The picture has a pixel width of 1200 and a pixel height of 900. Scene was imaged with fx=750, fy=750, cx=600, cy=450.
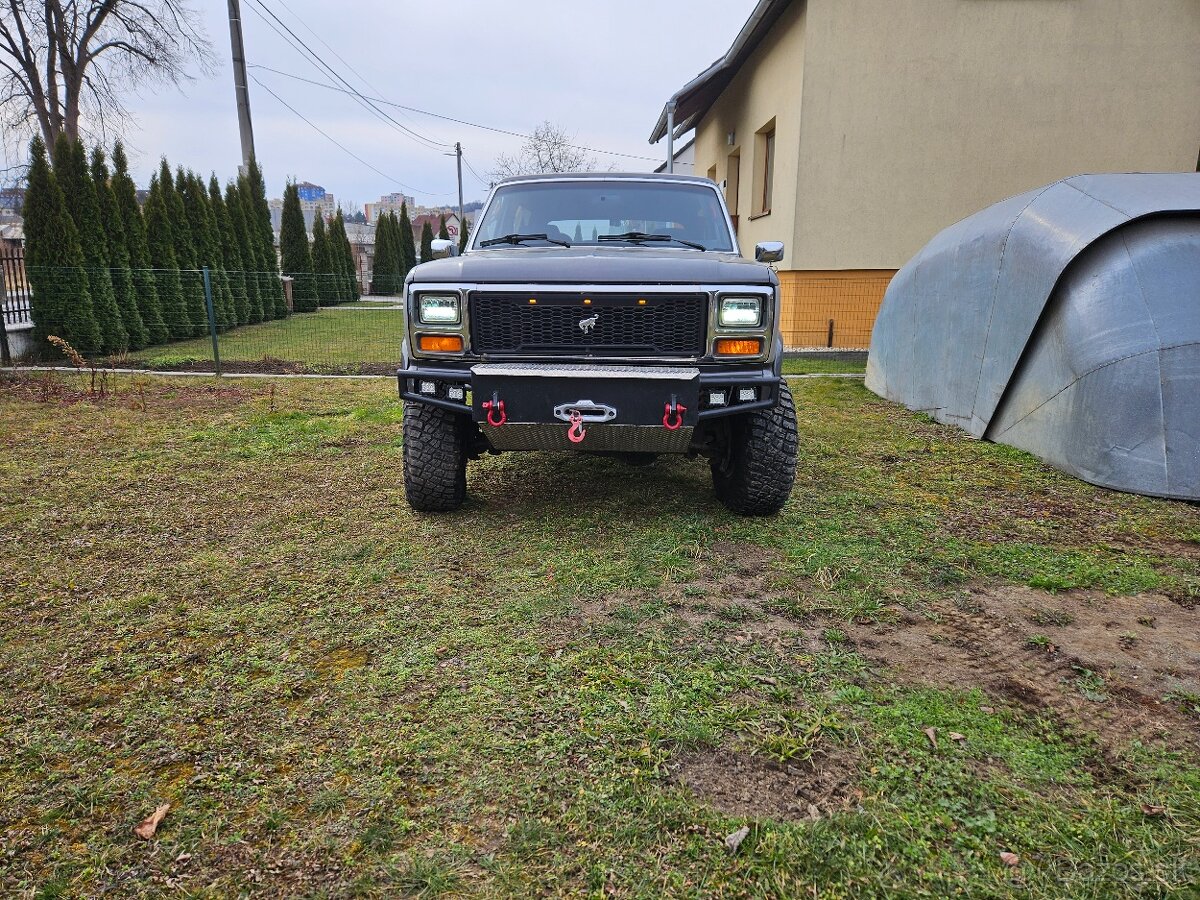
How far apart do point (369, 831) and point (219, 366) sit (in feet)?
31.0

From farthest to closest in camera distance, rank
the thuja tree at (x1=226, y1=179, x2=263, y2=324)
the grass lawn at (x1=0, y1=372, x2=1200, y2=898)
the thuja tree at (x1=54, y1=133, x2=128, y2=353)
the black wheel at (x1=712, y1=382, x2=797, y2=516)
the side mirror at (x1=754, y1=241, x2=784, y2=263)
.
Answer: the thuja tree at (x1=226, y1=179, x2=263, y2=324), the thuja tree at (x1=54, y1=133, x2=128, y2=353), the side mirror at (x1=754, y1=241, x2=784, y2=263), the black wheel at (x1=712, y1=382, x2=797, y2=516), the grass lawn at (x1=0, y1=372, x2=1200, y2=898)

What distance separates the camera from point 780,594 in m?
3.02

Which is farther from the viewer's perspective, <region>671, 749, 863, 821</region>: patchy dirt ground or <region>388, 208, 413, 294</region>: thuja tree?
<region>388, 208, 413, 294</region>: thuja tree

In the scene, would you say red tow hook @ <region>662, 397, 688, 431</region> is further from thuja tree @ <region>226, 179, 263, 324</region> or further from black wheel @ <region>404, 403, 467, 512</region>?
thuja tree @ <region>226, 179, 263, 324</region>

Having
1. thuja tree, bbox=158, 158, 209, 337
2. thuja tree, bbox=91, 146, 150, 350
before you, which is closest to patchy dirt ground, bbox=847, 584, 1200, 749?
thuja tree, bbox=91, 146, 150, 350

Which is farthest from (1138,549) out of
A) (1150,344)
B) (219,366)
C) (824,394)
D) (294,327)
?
(294,327)

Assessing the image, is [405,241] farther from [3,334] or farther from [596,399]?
[596,399]

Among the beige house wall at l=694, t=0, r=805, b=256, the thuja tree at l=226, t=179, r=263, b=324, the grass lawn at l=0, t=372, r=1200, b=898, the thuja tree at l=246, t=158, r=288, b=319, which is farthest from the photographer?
the thuja tree at l=246, t=158, r=288, b=319

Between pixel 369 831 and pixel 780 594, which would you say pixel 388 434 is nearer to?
pixel 780 594

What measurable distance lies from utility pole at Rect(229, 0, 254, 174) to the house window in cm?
1312

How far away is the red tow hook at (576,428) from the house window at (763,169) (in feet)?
36.7

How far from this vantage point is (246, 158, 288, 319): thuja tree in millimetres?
17234

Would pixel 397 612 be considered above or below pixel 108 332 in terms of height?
below

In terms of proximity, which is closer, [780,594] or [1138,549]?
[780,594]
